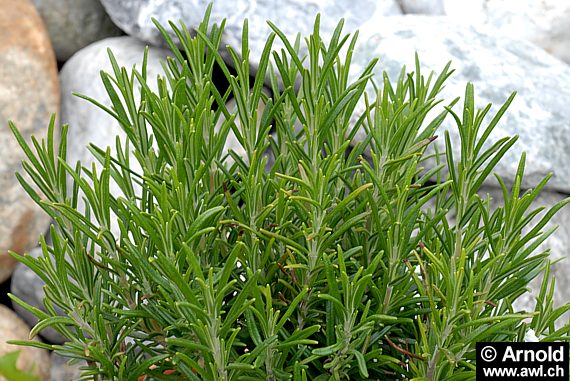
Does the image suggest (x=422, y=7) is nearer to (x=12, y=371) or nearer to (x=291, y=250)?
(x=291, y=250)

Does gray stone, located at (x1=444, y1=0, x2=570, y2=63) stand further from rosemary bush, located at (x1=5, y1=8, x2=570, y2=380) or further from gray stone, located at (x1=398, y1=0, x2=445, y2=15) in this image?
rosemary bush, located at (x1=5, y1=8, x2=570, y2=380)

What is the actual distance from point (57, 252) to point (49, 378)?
161 centimetres

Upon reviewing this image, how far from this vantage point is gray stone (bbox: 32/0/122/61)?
2334 mm

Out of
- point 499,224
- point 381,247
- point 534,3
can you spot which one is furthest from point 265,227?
point 534,3

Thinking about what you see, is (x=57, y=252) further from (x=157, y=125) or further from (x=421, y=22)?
(x=421, y=22)

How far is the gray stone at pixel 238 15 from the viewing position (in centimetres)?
205

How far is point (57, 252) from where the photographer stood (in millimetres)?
682

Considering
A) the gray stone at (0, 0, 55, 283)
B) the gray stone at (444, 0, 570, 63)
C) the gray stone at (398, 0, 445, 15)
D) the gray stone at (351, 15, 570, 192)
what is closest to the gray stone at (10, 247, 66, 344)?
the gray stone at (0, 0, 55, 283)

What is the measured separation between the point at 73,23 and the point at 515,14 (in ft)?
4.38

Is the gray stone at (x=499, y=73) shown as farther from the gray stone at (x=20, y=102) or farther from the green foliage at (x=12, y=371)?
the green foliage at (x=12, y=371)

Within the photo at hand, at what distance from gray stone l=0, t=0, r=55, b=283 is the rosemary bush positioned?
1396mm

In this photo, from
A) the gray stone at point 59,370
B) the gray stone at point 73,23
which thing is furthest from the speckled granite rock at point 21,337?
the gray stone at point 73,23

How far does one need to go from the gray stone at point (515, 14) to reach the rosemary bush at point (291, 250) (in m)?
1.61

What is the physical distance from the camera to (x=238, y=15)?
6.78 ft
